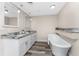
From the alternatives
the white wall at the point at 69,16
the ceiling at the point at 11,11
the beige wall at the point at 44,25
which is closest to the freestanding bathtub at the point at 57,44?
the beige wall at the point at 44,25

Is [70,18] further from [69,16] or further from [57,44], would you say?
[57,44]

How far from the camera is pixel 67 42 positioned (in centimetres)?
179

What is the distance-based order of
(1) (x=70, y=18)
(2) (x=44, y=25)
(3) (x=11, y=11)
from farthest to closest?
(3) (x=11, y=11)
(1) (x=70, y=18)
(2) (x=44, y=25)

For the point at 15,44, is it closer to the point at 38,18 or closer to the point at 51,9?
the point at 38,18

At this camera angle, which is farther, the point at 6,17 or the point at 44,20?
the point at 6,17

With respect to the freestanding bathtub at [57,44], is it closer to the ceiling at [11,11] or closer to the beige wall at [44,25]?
the beige wall at [44,25]

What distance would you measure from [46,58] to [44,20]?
35.7 inches

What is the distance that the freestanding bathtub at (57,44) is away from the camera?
70.2 inches


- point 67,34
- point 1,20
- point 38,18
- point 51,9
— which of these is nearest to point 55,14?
point 51,9

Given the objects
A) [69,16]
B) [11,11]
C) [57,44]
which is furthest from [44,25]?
[11,11]

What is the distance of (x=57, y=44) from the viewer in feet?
6.32

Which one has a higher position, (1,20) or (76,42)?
(1,20)

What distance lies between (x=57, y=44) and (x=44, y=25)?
452 millimetres

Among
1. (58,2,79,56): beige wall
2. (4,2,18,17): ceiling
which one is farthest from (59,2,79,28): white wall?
(4,2,18,17): ceiling
